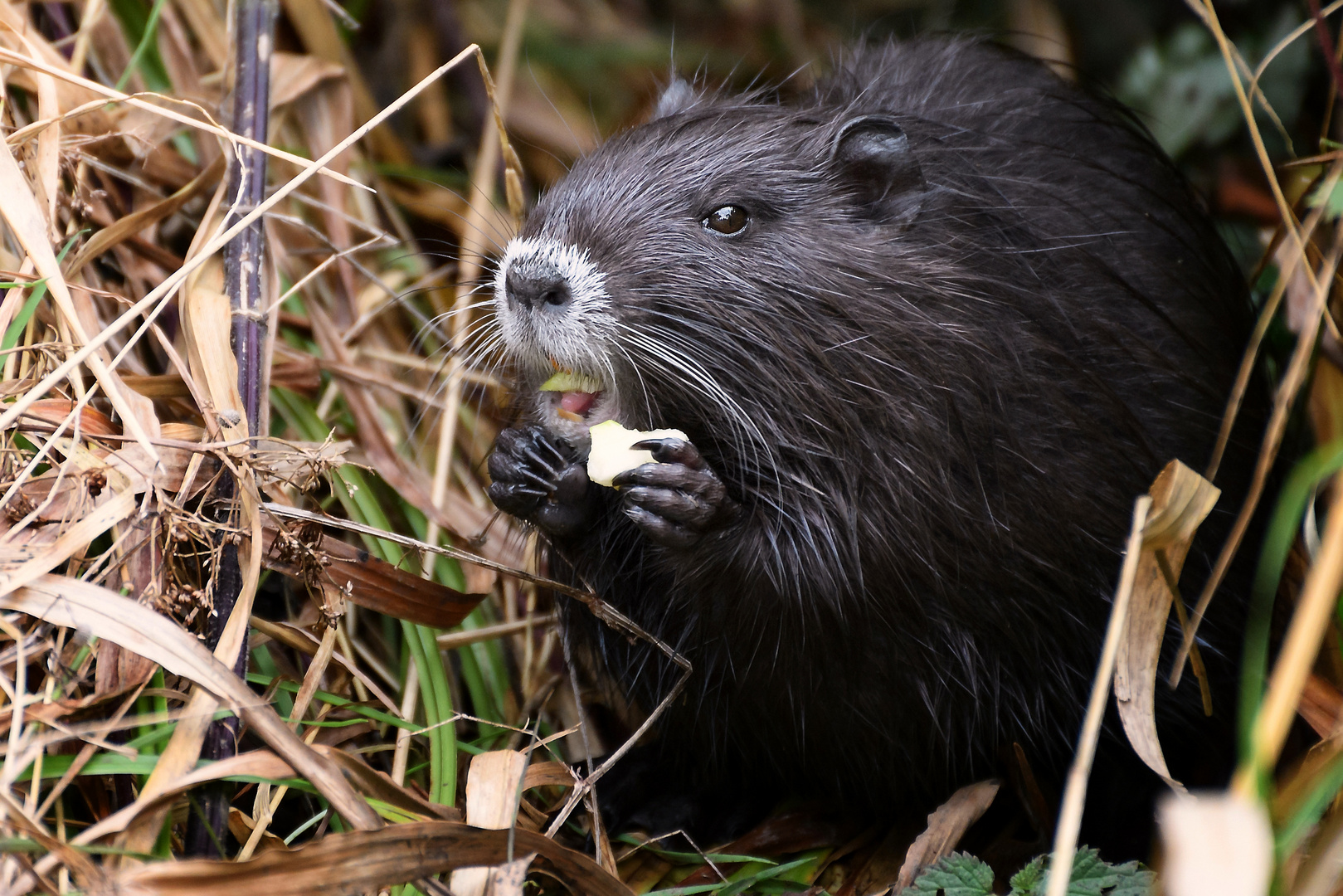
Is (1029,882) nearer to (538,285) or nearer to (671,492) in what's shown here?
(671,492)

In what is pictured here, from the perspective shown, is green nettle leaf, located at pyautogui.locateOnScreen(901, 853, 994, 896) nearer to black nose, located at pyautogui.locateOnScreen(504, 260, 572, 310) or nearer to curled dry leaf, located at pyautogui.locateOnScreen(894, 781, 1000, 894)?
curled dry leaf, located at pyautogui.locateOnScreen(894, 781, 1000, 894)

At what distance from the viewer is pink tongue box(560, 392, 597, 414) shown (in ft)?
9.43

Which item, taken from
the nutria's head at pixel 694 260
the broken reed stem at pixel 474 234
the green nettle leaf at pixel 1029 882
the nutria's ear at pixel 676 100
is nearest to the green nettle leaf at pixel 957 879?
the green nettle leaf at pixel 1029 882

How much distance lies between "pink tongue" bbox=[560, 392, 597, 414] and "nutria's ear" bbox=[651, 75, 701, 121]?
896 millimetres

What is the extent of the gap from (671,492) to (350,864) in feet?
3.07

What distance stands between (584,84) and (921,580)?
12.0ft

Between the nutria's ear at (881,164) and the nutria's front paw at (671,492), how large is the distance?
29.8 inches

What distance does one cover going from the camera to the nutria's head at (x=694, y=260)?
2.61 metres

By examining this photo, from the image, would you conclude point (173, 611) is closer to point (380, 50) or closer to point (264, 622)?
point (264, 622)

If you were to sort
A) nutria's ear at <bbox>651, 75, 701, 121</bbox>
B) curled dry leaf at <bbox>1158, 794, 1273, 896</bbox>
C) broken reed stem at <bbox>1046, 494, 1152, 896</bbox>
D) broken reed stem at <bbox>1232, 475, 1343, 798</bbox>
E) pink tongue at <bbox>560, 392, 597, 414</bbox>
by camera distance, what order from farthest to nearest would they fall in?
nutria's ear at <bbox>651, 75, 701, 121</bbox>
pink tongue at <bbox>560, 392, 597, 414</bbox>
broken reed stem at <bbox>1046, 494, 1152, 896</bbox>
broken reed stem at <bbox>1232, 475, 1343, 798</bbox>
curled dry leaf at <bbox>1158, 794, 1273, 896</bbox>

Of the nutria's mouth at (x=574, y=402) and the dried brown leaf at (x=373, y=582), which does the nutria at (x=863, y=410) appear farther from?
the dried brown leaf at (x=373, y=582)

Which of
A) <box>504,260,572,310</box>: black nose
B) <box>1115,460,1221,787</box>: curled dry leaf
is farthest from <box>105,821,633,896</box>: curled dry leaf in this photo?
<box>1115,460,1221,787</box>: curled dry leaf

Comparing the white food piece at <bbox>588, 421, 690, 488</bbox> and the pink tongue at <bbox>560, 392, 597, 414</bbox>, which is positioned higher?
the pink tongue at <bbox>560, 392, 597, 414</bbox>

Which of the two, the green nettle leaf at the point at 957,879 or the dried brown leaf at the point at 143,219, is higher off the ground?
the dried brown leaf at the point at 143,219
